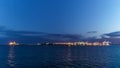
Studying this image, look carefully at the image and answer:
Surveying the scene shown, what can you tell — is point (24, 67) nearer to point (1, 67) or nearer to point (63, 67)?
point (1, 67)

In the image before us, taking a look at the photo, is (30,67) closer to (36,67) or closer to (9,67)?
(36,67)

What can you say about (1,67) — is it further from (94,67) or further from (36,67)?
(94,67)

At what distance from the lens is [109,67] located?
84188 millimetres

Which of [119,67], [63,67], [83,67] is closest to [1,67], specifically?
[63,67]

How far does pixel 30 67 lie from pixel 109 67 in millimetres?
30128

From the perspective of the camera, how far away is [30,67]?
81.4 metres

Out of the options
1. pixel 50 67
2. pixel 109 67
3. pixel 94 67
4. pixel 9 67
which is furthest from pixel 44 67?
pixel 109 67

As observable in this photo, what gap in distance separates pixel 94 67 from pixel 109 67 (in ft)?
20.2

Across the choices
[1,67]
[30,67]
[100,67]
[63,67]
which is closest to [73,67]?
[63,67]

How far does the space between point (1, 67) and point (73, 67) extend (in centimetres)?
2722

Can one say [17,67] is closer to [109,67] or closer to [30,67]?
[30,67]

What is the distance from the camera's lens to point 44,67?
81688 millimetres

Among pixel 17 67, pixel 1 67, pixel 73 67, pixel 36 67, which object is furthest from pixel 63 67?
pixel 1 67

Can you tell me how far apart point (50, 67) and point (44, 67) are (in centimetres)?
227
